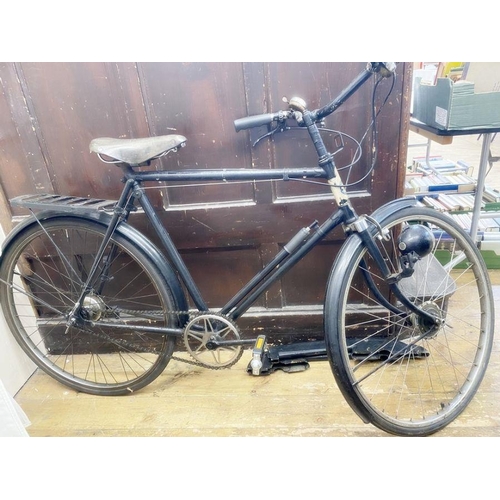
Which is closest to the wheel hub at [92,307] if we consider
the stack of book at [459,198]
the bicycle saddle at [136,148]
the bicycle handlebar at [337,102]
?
the bicycle saddle at [136,148]

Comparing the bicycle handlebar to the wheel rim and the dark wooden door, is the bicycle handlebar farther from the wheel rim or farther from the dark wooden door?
the wheel rim

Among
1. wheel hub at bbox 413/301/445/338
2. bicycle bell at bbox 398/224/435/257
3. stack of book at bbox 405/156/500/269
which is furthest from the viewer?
stack of book at bbox 405/156/500/269

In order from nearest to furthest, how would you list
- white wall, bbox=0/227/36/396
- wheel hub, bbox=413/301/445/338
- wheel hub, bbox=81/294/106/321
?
1. wheel hub, bbox=413/301/445/338
2. wheel hub, bbox=81/294/106/321
3. white wall, bbox=0/227/36/396

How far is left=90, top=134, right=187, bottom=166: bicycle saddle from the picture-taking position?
3.92 ft

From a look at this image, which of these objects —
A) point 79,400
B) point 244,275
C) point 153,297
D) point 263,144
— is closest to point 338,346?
point 244,275

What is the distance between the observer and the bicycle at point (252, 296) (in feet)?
3.85

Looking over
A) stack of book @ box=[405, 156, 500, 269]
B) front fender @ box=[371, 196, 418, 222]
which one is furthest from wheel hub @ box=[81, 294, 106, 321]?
stack of book @ box=[405, 156, 500, 269]

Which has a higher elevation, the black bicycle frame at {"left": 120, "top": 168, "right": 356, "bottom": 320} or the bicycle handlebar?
the bicycle handlebar

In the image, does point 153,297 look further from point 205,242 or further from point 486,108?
point 486,108

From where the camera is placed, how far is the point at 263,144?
4.61ft

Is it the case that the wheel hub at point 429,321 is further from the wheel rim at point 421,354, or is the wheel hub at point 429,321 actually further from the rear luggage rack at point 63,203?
the rear luggage rack at point 63,203

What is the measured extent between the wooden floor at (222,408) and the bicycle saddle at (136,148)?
91cm
